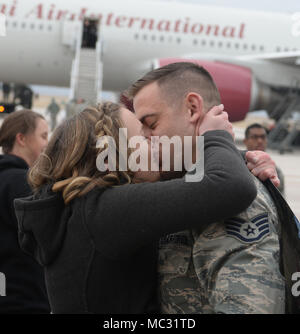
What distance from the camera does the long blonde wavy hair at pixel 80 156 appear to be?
1287 mm

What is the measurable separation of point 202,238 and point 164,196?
0.15 meters

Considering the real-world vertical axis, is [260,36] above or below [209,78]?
above

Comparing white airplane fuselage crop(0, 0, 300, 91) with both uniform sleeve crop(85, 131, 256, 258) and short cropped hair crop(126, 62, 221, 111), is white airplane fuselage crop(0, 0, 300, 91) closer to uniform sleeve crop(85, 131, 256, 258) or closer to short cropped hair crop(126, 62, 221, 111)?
short cropped hair crop(126, 62, 221, 111)

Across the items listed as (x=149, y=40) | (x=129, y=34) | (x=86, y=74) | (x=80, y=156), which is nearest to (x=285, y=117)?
(x=149, y=40)

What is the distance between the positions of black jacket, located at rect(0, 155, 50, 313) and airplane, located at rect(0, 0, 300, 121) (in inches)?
583

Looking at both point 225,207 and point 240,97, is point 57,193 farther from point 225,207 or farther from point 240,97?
point 240,97

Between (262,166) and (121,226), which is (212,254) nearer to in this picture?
(121,226)

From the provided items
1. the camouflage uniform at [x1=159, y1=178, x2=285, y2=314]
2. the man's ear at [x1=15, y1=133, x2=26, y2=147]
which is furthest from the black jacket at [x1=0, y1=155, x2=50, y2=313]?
the camouflage uniform at [x1=159, y1=178, x2=285, y2=314]

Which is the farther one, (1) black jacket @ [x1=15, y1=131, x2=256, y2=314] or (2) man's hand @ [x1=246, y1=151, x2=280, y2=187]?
(2) man's hand @ [x1=246, y1=151, x2=280, y2=187]

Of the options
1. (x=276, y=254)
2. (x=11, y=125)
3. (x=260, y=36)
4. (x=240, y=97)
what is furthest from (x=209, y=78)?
(x=260, y=36)

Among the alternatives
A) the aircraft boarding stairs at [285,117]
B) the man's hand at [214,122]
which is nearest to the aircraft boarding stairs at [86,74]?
the aircraft boarding stairs at [285,117]

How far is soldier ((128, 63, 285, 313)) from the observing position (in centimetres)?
117

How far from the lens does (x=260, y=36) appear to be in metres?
18.8
